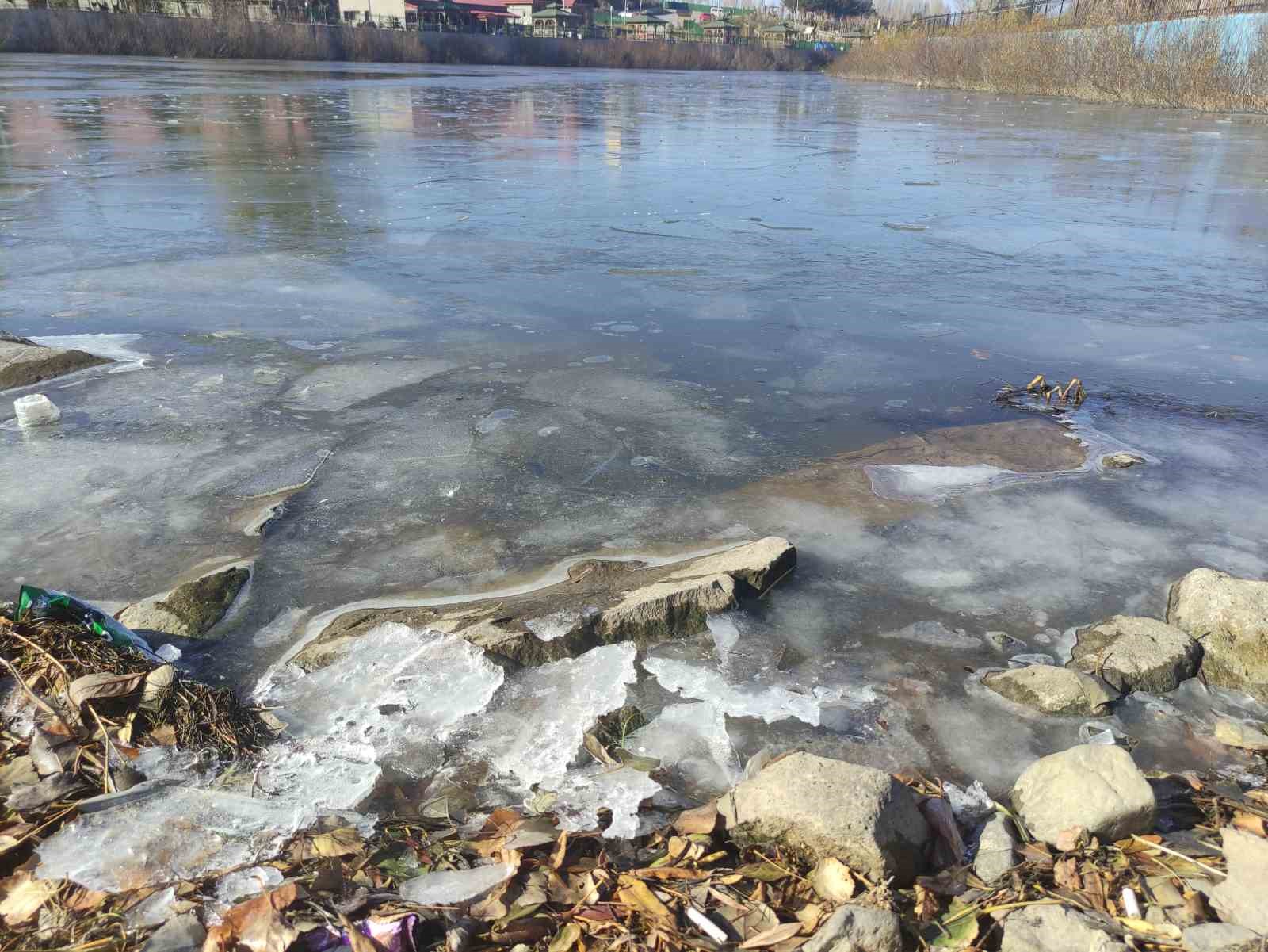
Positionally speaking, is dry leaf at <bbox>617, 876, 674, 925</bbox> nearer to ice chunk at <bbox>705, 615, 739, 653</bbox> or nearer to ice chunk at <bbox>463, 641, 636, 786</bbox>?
ice chunk at <bbox>463, 641, 636, 786</bbox>

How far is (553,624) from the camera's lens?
2.52 metres

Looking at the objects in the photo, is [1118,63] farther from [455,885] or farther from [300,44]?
[300,44]

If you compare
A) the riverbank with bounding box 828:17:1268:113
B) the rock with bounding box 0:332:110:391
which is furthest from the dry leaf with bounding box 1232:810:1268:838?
the riverbank with bounding box 828:17:1268:113

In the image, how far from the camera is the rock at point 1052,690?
7.48 feet

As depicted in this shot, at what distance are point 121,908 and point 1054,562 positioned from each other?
2.68 meters

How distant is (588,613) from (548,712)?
364mm

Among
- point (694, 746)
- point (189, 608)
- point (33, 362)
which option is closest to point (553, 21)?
point (33, 362)

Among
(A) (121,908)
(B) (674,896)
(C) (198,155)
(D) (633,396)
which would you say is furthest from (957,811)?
(C) (198,155)

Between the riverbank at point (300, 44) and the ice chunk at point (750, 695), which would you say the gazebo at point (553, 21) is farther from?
the ice chunk at point (750, 695)

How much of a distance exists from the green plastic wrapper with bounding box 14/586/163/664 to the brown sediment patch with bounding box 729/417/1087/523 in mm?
1973

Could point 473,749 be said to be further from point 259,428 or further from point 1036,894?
point 259,428

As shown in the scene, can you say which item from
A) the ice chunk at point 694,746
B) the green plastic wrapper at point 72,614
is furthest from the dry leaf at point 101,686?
the ice chunk at point 694,746

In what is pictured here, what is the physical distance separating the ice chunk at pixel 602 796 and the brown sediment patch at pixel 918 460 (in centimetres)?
147

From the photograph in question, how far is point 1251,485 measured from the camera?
3.43m
